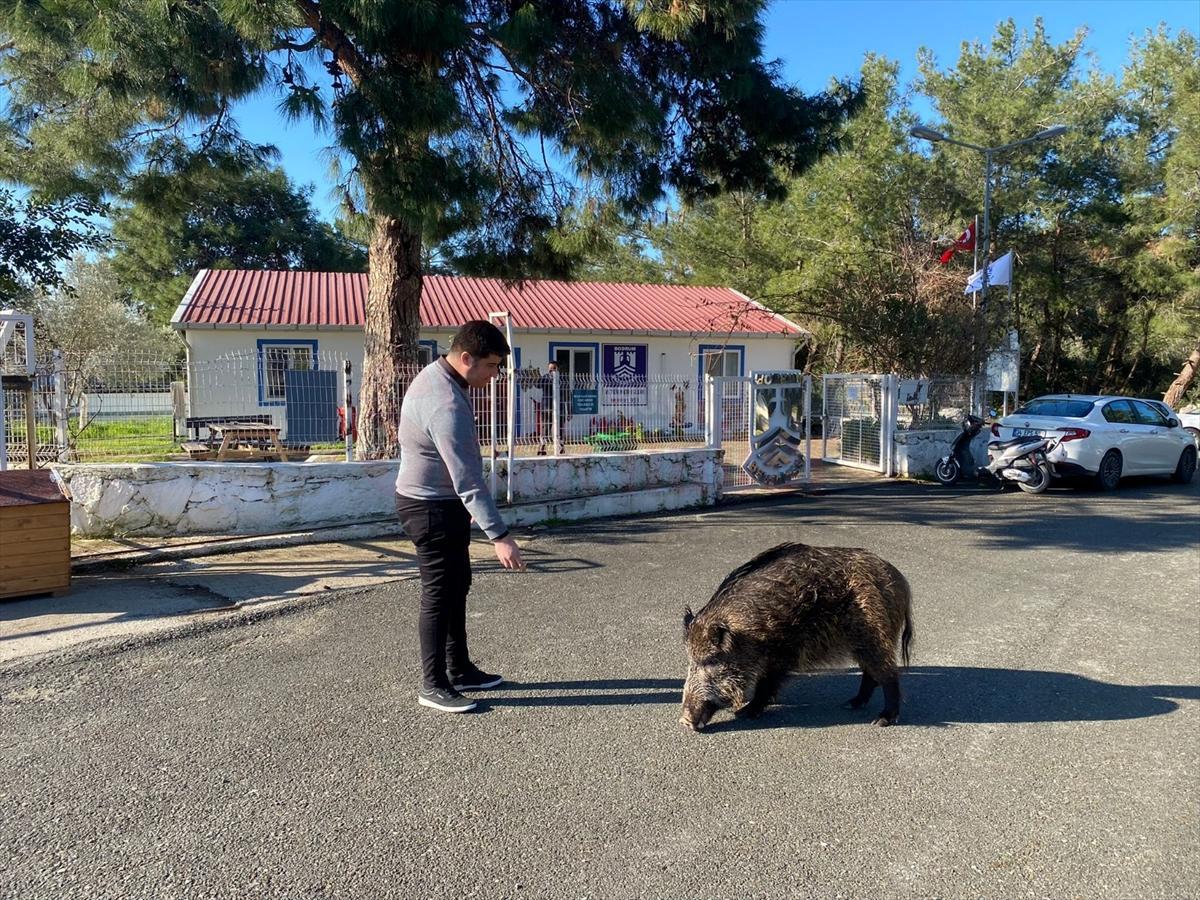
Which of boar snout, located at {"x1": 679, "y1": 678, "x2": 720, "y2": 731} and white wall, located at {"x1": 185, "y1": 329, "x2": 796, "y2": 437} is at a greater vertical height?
white wall, located at {"x1": 185, "y1": 329, "x2": 796, "y2": 437}

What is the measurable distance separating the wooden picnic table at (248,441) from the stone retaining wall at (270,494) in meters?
1.59

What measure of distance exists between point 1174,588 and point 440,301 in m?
17.2

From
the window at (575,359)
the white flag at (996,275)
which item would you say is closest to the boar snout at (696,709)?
the white flag at (996,275)

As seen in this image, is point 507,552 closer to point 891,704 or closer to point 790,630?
point 790,630

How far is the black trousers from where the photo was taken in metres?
4.22

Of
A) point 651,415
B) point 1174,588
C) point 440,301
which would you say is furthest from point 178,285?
point 1174,588

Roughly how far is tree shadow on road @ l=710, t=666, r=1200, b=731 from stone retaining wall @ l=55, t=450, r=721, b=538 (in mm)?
5639

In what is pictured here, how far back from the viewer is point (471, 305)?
21.2 meters

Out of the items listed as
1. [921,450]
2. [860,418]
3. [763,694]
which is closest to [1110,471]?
[921,450]

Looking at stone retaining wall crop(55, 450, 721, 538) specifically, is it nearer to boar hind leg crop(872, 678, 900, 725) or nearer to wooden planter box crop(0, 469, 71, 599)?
wooden planter box crop(0, 469, 71, 599)

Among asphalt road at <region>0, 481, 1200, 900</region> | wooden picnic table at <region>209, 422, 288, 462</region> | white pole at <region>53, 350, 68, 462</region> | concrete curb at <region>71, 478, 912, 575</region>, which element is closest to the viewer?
asphalt road at <region>0, 481, 1200, 900</region>

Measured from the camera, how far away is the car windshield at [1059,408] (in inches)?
532

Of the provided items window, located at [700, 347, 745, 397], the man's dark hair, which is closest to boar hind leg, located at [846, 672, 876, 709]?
the man's dark hair

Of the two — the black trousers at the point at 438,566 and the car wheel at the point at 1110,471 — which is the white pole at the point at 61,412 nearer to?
the black trousers at the point at 438,566
